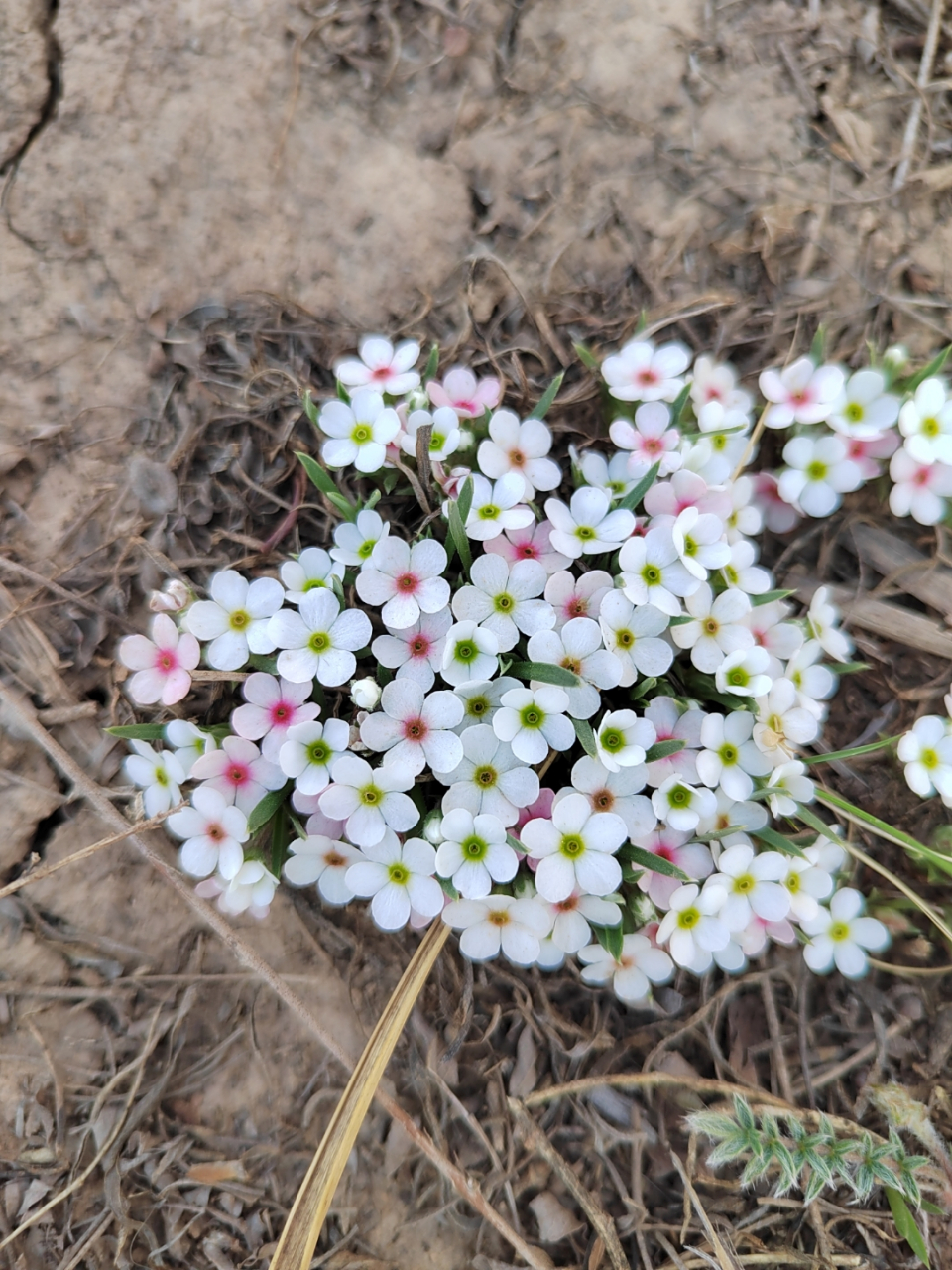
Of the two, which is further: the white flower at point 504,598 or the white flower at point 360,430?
the white flower at point 360,430

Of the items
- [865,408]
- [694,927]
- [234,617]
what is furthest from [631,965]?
[865,408]

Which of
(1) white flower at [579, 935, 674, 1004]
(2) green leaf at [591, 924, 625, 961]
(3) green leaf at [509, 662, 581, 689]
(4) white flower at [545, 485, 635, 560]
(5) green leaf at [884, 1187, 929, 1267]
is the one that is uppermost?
(4) white flower at [545, 485, 635, 560]

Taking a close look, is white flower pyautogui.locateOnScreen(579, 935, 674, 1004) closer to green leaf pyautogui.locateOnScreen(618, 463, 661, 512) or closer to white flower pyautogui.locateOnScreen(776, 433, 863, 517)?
green leaf pyautogui.locateOnScreen(618, 463, 661, 512)

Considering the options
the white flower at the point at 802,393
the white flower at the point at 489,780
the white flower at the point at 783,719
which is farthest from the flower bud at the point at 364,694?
the white flower at the point at 802,393

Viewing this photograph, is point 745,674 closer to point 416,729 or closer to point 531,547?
point 531,547

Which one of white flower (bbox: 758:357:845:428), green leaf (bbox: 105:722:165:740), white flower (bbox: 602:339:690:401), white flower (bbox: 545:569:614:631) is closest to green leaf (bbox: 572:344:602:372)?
white flower (bbox: 602:339:690:401)

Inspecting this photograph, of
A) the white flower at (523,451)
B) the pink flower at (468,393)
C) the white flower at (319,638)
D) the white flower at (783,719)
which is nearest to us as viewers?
the white flower at (319,638)

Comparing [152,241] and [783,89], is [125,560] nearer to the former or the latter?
[152,241]

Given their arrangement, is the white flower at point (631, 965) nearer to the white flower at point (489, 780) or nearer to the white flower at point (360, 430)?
the white flower at point (489, 780)
